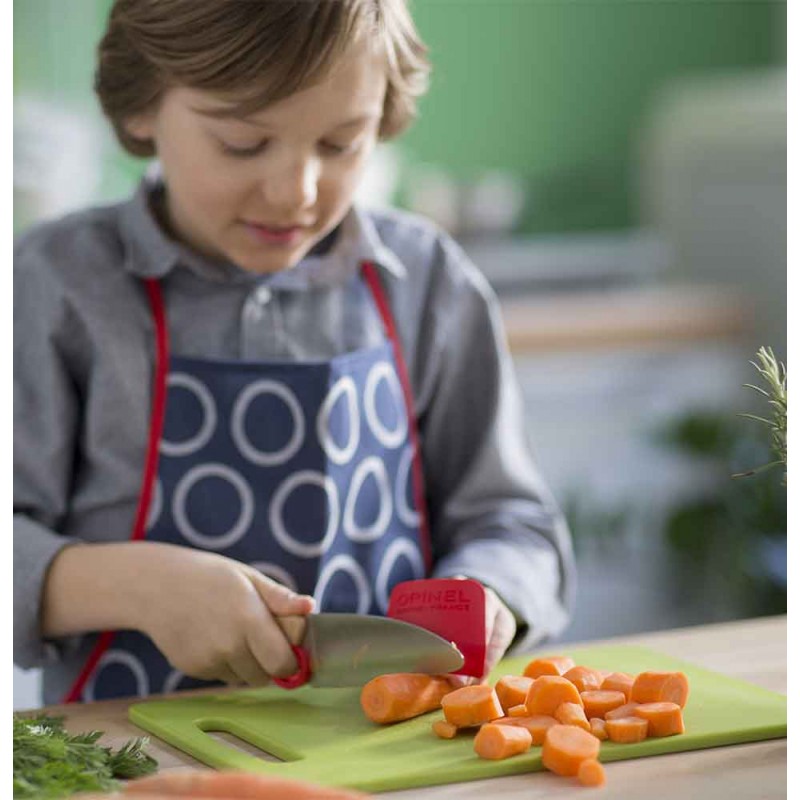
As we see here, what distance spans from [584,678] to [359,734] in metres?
0.15

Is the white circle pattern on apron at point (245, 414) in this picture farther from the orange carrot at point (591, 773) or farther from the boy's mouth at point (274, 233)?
the orange carrot at point (591, 773)

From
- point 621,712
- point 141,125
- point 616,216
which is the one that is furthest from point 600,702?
point 616,216

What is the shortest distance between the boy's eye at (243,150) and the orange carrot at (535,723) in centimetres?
44

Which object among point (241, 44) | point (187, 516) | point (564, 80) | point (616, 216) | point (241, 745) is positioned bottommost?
point (241, 745)

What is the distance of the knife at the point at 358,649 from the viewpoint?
3.18 ft

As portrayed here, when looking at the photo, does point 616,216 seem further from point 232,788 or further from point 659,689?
point 232,788

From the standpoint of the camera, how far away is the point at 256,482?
117 centimetres

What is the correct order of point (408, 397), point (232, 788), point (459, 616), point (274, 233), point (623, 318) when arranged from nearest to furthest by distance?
point (232, 788) → point (459, 616) → point (274, 233) → point (408, 397) → point (623, 318)

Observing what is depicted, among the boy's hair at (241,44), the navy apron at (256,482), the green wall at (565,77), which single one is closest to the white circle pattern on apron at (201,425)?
the navy apron at (256,482)

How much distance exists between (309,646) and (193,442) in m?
0.24

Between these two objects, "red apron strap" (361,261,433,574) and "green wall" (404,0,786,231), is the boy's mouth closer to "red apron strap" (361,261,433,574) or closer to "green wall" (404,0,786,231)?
"red apron strap" (361,261,433,574)

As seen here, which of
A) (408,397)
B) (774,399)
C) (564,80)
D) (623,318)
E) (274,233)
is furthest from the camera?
(564,80)

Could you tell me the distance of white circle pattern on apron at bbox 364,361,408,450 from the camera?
3.97ft

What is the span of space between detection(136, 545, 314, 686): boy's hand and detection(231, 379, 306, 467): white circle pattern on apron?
0.16 metres
